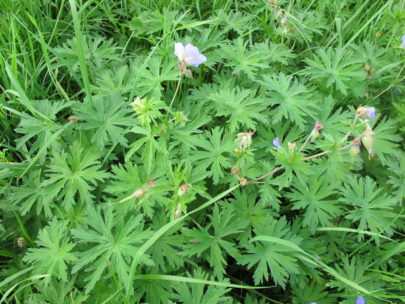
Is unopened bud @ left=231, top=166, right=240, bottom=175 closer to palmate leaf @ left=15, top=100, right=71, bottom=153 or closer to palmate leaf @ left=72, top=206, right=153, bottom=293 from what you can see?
palmate leaf @ left=72, top=206, right=153, bottom=293

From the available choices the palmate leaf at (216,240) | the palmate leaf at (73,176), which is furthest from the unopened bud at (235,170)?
the palmate leaf at (73,176)

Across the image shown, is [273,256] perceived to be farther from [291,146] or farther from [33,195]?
[33,195]

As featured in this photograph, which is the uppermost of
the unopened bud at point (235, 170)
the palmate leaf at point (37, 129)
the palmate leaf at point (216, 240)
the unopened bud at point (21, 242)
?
the unopened bud at point (235, 170)

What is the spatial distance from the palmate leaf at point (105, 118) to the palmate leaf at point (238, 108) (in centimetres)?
43

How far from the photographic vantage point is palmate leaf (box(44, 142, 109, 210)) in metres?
1.63

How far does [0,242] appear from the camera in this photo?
1.75 metres

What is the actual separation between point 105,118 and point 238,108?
64 centimetres

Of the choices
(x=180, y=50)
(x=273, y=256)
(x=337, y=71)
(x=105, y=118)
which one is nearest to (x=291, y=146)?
(x=273, y=256)

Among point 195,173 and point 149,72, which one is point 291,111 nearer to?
point 195,173

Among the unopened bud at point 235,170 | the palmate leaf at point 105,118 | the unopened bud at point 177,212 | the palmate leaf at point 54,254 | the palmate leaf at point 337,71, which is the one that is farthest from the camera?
the palmate leaf at point 337,71

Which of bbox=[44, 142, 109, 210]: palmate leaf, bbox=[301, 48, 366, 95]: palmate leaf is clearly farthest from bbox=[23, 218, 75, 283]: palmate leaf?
bbox=[301, 48, 366, 95]: palmate leaf

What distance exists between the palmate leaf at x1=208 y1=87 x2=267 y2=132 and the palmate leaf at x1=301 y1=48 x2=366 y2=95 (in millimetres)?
411

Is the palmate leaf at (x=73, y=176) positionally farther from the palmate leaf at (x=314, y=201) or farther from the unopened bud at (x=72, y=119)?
the palmate leaf at (x=314, y=201)

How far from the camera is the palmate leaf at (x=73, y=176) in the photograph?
163cm
